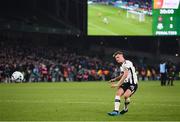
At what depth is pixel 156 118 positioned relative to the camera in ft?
55.7

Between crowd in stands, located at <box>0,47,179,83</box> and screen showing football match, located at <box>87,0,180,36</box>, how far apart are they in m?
3.43

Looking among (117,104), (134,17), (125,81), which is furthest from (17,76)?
(117,104)

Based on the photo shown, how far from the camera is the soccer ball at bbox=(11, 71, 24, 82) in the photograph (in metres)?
46.2

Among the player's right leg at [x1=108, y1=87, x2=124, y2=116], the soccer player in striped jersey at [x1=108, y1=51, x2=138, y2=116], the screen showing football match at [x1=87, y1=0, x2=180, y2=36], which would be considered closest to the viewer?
the soccer player in striped jersey at [x1=108, y1=51, x2=138, y2=116]

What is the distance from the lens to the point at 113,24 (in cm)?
5162

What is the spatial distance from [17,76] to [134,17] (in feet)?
36.0

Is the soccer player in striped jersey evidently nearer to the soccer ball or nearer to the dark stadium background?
the soccer ball

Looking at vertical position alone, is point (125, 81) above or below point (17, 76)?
above

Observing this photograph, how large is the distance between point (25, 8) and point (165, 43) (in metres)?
14.5

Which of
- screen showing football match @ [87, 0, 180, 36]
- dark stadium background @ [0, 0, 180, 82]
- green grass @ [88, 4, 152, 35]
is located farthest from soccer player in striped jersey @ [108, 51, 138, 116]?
dark stadium background @ [0, 0, 180, 82]

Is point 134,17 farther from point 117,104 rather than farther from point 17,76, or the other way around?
point 117,104

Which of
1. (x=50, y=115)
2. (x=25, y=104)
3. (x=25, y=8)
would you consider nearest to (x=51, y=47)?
(x=25, y=8)

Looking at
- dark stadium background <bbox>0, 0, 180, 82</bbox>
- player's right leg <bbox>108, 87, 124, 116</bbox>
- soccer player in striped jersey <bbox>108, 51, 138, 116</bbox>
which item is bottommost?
player's right leg <bbox>108, 87, 124, 116</bbox>

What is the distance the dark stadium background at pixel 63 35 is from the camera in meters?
55.4
